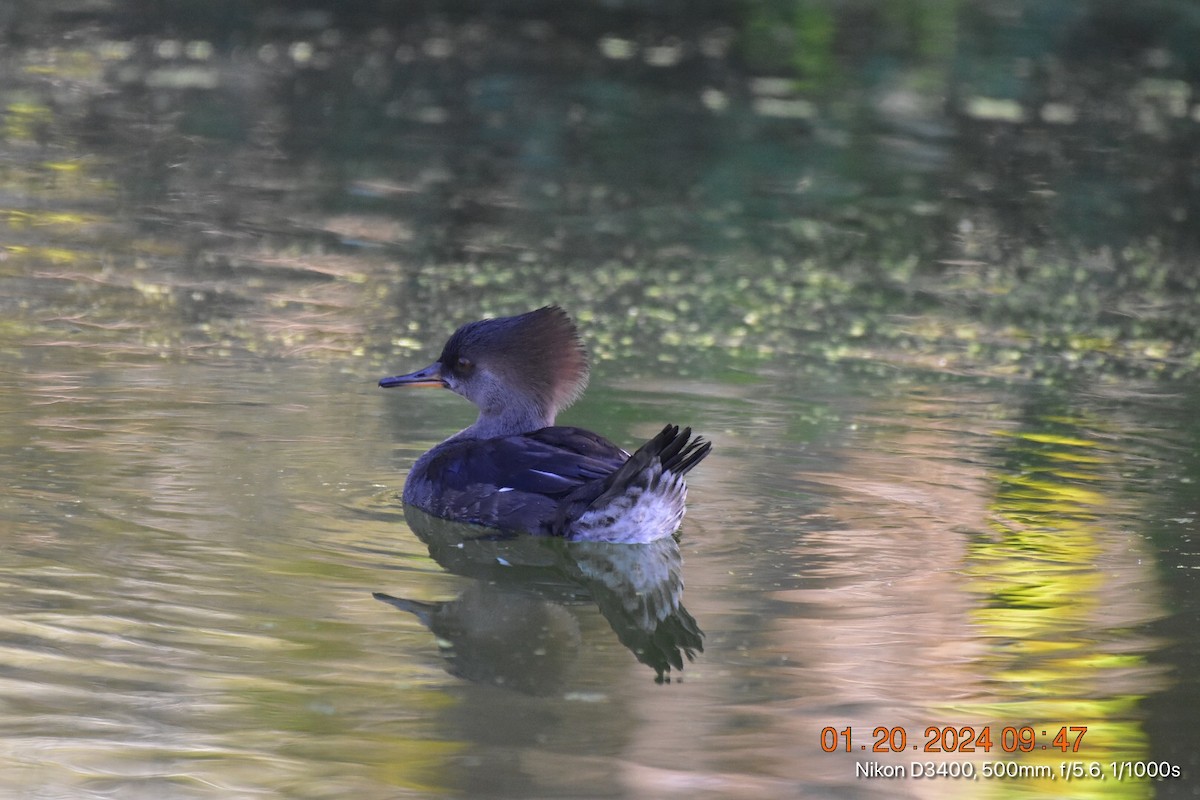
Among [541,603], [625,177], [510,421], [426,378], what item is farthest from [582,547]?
[625,177]

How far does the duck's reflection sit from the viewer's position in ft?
16.7

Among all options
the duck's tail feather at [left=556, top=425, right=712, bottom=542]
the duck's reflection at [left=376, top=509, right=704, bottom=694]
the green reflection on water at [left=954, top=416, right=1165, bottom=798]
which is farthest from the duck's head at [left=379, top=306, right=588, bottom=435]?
the green reflection on water at [left=954, top=416, right=1165, bottom=798]

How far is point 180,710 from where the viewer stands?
14.8ft

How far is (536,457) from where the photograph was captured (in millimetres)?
6574

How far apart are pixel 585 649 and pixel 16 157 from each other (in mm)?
9701

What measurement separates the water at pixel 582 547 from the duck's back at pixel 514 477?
14 cm

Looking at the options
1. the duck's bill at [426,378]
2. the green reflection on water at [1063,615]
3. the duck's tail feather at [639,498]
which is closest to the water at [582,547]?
the green reflection on water at [1063,615]

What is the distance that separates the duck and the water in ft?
0.51

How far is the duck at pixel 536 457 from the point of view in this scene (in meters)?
6.07

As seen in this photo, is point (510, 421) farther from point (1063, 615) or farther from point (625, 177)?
point (625, 177)

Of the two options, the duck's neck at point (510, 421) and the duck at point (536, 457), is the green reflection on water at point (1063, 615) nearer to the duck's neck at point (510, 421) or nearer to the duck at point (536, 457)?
the duck at point (536, 457)

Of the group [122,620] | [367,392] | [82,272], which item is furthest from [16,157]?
[122,620]

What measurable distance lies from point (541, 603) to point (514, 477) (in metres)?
0.90

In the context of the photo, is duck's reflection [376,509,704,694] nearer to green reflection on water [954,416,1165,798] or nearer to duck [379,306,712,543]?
duck [379,306,712,543]
